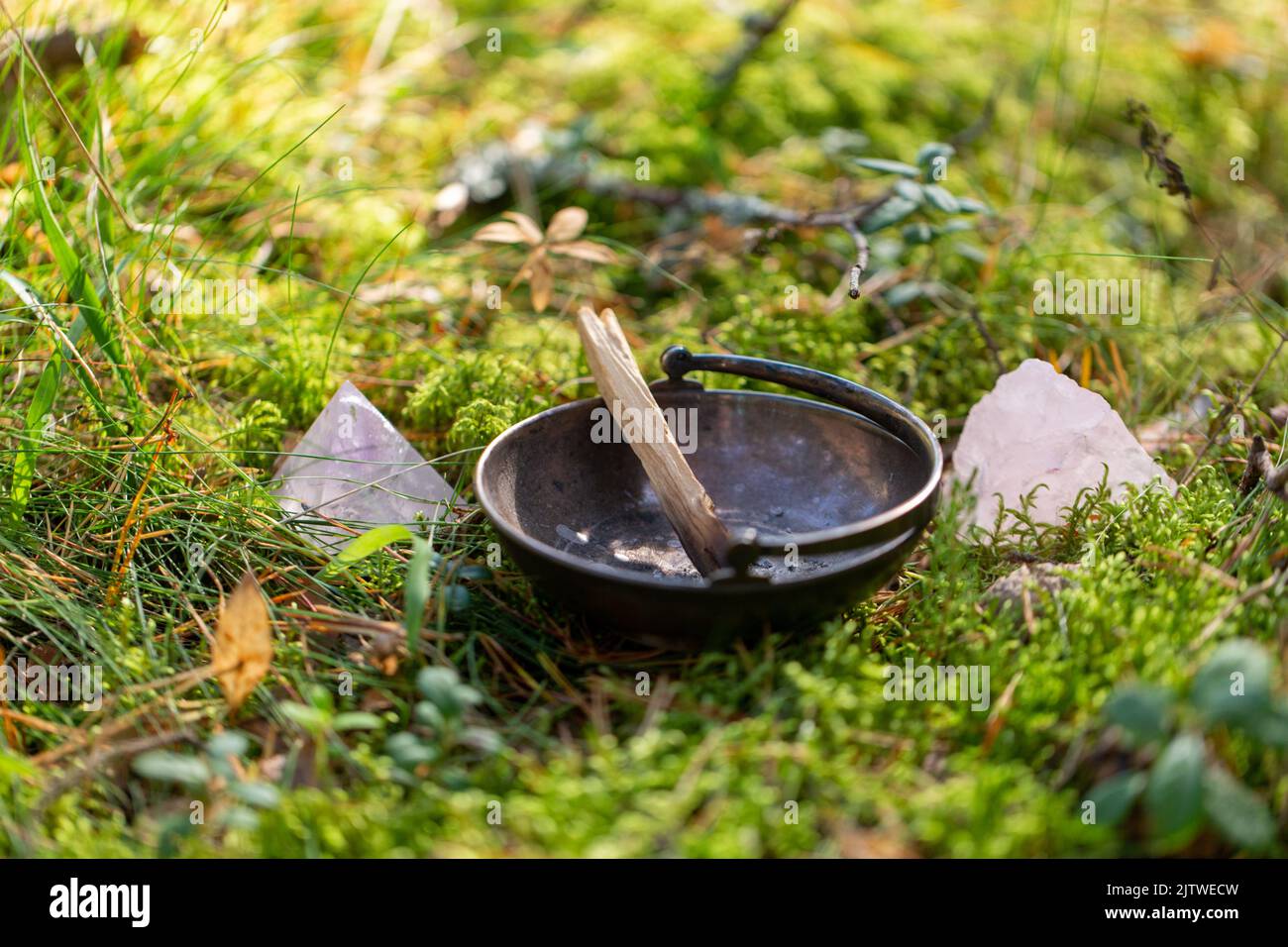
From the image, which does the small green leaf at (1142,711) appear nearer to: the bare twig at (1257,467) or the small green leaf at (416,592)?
the bare twig at (1257,467)

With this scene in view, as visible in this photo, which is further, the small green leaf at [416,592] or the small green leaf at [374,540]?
the small green leaf at [374,540]

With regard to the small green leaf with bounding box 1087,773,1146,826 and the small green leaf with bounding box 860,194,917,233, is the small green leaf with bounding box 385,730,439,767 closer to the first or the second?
the small green leaf with bounding box 1087,773,1146,826

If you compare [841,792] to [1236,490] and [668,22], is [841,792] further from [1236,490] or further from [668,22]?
[668,22]

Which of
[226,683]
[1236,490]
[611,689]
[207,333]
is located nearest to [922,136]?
[1236,490]

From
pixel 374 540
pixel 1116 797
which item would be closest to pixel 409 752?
pixel 374 540

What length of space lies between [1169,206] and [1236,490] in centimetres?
226

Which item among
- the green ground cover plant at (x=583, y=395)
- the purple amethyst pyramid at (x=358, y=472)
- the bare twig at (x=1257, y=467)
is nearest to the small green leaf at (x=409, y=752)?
the green ground cover plant at (x=583, y=395)

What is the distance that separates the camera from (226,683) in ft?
5.42

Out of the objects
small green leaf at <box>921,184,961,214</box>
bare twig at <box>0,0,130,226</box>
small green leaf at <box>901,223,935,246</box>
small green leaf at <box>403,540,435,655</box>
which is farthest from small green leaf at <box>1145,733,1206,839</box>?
bare twig at <box>0,0,130,226</box>

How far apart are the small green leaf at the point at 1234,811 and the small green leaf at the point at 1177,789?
0.02 m

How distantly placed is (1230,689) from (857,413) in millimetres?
937

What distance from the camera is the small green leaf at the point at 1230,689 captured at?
126 centimetres

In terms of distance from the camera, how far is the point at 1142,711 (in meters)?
1.29
